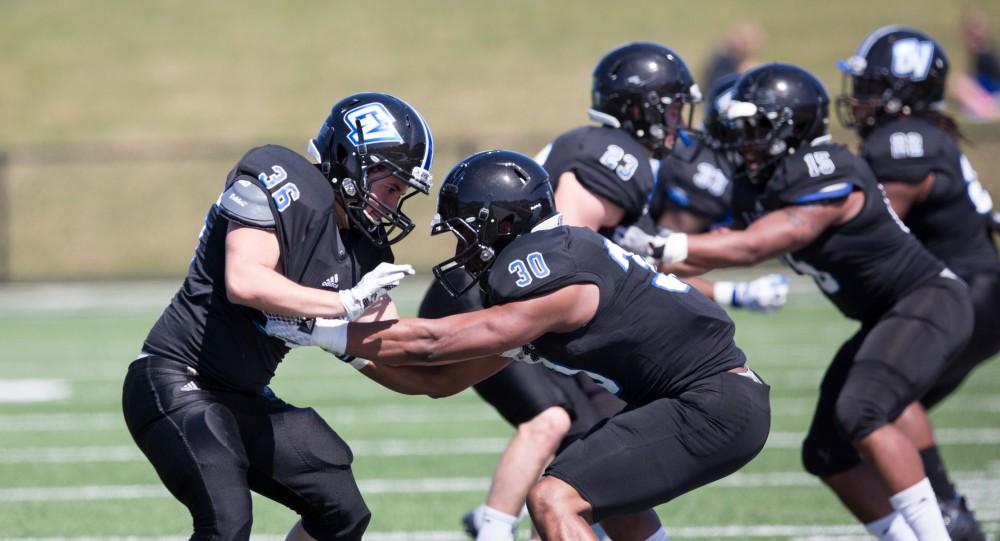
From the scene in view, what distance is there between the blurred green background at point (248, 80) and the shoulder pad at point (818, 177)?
11389mm

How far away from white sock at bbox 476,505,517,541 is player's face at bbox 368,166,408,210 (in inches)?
51.3

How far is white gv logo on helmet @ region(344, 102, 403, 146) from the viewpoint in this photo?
3824 mm

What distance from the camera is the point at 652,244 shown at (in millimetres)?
4758

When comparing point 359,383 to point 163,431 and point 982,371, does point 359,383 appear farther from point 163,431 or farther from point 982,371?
point 163,431

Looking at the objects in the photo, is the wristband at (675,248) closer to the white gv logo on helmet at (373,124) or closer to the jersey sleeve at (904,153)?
the jersey sleeve at (904,153)

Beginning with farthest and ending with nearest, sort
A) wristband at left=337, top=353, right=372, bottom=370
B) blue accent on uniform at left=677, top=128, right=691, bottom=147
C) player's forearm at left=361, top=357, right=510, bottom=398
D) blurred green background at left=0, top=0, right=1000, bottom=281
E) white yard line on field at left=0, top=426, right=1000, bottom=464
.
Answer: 1. blurred green background at left=0, top=0, right=1000, bottom=281
2. white yard line on field at left=0, top=426, right=1000, bottom=464
3. blue accent on uniform at left=677, top=128, right=691, bottom=147
4. player's forearm at left=361, top=357, right=510, bottom=398
5. wristband at left=337, top=353, right=372, bottom=370

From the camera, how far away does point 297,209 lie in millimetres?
3619

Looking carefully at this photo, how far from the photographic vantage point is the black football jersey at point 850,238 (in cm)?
481

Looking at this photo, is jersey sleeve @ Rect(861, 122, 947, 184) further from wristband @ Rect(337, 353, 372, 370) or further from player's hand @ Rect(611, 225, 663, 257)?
wristband @ Rect(337, 353, 372, 370)

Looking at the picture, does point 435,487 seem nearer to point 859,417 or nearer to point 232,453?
point 859,417

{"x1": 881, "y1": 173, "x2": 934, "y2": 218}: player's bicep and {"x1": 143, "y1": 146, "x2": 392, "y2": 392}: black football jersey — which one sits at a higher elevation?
{"x1": 143, "y1": 146, "x2": 392, "y2": 392}: black football jersey

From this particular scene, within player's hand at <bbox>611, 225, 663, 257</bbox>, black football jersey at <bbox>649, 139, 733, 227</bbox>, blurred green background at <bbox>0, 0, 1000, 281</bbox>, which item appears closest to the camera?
player's hand at <bbox>611, 225, 663, 257</bbox>

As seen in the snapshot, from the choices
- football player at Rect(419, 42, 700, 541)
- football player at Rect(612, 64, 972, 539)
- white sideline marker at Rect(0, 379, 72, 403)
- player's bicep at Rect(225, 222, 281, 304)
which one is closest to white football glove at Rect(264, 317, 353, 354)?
player's bicep at Rect(225, 222, 281, 304)

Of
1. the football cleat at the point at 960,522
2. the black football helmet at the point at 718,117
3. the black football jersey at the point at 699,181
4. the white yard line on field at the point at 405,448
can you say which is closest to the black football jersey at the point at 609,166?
the black football helmet at the point at 718,117
